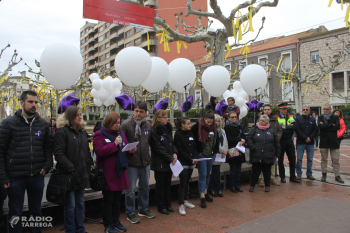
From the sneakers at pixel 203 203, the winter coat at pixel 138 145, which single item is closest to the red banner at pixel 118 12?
the winter coat at pixel 138 145

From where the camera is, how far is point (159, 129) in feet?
13.4

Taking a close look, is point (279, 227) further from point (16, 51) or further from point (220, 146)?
point (16, 51)

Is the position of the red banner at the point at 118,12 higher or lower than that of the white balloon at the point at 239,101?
higher

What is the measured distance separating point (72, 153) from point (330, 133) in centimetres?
606

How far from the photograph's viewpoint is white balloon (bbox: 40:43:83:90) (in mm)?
3863

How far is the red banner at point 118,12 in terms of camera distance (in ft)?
16.3

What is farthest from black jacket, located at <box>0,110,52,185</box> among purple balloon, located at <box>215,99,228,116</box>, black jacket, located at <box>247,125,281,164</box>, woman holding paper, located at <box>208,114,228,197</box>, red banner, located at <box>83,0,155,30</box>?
black jacket, located at <box>247,125,281,164</box>

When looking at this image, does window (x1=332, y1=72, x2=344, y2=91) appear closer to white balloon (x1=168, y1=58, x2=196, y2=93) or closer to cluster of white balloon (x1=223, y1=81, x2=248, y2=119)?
cluster of white balloon (x1=223, y1=81, x2=248, y2=119)

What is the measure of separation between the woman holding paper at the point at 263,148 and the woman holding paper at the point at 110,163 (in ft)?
10.5

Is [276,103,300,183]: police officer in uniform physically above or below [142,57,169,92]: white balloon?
below

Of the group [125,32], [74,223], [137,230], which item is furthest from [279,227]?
[125,32]

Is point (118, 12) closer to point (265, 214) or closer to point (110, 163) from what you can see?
point (110, 163)

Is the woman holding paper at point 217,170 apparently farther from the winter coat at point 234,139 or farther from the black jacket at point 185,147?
the black jacket at point 185,147

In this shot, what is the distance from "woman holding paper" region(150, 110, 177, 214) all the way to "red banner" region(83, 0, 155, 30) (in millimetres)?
2435
